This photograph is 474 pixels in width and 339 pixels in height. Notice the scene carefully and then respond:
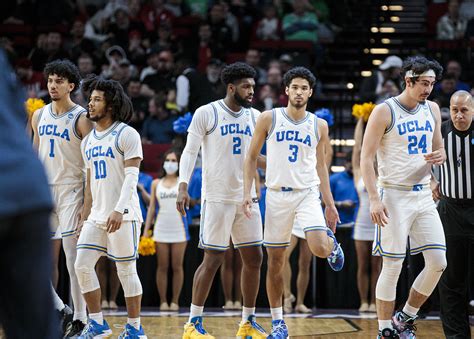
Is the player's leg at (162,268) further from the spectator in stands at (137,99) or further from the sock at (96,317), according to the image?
the sock at (96,317)

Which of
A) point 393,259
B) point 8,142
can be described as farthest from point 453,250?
point 8,142

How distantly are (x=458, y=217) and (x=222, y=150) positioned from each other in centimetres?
201

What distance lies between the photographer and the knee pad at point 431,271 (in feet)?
22.4

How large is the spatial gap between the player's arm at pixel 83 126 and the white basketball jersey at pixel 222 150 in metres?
0.85

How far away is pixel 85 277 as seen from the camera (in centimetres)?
695

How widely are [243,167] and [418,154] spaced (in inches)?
56.2

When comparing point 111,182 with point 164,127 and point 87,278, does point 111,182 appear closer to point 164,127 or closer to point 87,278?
point 87,278

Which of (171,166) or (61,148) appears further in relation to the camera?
(171,166)

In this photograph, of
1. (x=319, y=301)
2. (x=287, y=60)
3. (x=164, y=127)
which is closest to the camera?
(x=319, y=301)

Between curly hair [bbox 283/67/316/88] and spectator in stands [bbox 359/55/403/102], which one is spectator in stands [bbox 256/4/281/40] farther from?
curly hair [bbox 283/67/316/88]

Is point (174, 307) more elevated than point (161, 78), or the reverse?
point (161, 78)

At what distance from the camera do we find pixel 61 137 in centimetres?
741

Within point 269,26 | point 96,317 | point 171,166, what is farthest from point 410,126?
point 269,26

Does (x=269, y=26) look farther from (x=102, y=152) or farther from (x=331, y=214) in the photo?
(x=102, y=152)
